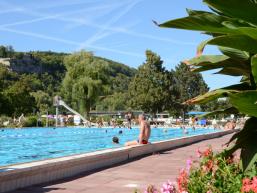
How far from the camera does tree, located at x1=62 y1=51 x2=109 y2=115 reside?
52.6m

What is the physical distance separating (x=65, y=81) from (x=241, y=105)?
53449mm

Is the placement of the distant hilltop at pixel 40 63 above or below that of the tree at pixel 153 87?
above

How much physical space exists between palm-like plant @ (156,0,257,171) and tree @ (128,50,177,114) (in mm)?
57382

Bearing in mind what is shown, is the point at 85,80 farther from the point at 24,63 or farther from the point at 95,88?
the point at 24,63

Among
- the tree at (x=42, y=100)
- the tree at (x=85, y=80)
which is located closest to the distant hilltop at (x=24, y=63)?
the tree at (x=42, y=100)

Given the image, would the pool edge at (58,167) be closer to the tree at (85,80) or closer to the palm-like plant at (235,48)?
the palm-like plant at (235,48)

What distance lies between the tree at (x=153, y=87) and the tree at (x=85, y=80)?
711 cm

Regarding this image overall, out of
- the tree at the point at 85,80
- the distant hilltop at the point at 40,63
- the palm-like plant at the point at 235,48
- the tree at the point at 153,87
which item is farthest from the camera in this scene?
the distant hilltop at the point at 40,63

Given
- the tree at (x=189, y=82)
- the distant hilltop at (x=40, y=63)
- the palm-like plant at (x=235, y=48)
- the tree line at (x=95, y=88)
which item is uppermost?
the distant hilltop at (x=40, y=63)

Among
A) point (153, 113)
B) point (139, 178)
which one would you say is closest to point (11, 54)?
point (153, 113)

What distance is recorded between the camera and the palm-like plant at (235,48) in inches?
54.3

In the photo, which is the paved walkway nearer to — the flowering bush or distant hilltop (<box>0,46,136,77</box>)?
the flowering bush

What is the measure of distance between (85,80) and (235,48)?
50989 millimetres

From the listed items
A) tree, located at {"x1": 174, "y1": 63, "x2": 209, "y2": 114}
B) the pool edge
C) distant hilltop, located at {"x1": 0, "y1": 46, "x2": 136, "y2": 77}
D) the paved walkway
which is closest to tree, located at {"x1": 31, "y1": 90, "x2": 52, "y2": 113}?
tree, located at {"x1": 174, "y1": 63, "x2": 209, "y2": 114}
